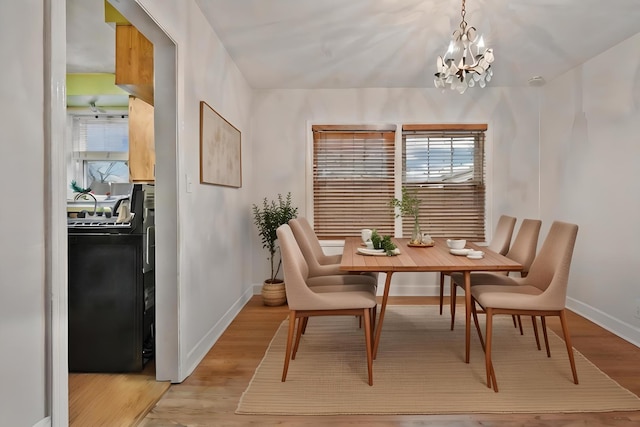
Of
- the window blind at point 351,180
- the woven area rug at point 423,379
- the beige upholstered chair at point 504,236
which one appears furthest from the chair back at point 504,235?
the window blind at point 351,180

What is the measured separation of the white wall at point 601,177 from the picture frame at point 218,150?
337 centimetres

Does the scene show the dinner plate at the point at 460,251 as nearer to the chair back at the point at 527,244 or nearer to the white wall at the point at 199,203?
the chair back at the point at 527,244

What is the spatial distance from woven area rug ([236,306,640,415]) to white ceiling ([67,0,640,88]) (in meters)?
2.44

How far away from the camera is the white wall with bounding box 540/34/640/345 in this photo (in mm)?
3100

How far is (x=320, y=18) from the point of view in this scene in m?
2.76

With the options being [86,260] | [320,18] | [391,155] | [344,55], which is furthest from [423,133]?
[86,260]

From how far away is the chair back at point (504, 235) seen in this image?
3.44 m

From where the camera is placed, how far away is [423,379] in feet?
7.84

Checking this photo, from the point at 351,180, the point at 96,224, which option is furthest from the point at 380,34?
the point at 96,224

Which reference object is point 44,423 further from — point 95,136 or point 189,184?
point 95,136

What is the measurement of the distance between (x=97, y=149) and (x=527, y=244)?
4.81m

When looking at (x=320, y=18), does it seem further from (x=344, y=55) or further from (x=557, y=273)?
(x=557, y=273)

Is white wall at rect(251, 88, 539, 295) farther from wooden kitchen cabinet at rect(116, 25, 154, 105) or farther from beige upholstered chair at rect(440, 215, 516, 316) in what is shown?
wooden kitchen cabinet at rect(116, 25, 154, 105)

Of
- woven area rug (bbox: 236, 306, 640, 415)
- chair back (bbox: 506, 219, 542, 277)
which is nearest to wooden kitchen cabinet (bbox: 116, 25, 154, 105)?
woven area rug (bbox: 236, 306, 640, 415)
